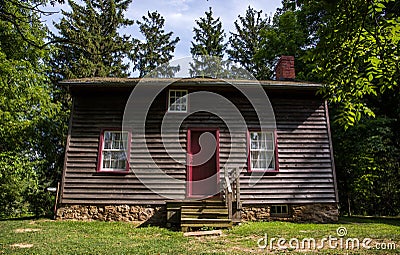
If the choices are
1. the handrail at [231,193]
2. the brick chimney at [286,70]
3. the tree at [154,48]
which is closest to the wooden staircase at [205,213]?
the handrail at [231,193]

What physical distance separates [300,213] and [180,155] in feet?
13.9

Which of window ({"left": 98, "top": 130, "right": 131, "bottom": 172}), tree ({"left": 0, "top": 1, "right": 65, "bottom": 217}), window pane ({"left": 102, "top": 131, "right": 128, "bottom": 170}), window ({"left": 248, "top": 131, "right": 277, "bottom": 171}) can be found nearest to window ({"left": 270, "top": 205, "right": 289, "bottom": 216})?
window ({"left": 248, "top": 131, "right": 277, "bottom": 171})

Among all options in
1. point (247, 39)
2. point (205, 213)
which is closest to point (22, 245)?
point (205, 213)

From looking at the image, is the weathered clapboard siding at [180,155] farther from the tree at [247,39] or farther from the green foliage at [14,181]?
the tree at [247,39]

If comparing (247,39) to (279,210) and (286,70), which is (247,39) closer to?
(286,70)

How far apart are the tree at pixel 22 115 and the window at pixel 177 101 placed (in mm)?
4703

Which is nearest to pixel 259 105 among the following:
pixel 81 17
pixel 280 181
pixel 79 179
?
pixel 280 181

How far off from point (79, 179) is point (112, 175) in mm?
1028

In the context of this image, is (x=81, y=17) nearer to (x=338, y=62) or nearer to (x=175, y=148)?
(x=175, y=148)

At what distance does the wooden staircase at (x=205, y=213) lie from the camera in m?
7.99

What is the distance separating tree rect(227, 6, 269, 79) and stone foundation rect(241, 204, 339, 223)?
16.3 meters

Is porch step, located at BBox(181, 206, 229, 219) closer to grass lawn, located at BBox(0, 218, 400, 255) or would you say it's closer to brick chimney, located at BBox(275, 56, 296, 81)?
grass lawn, located at BBox(0, 218, 400, 255)

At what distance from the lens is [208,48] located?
A: 25359 millimetres

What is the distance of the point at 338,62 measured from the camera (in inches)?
112
